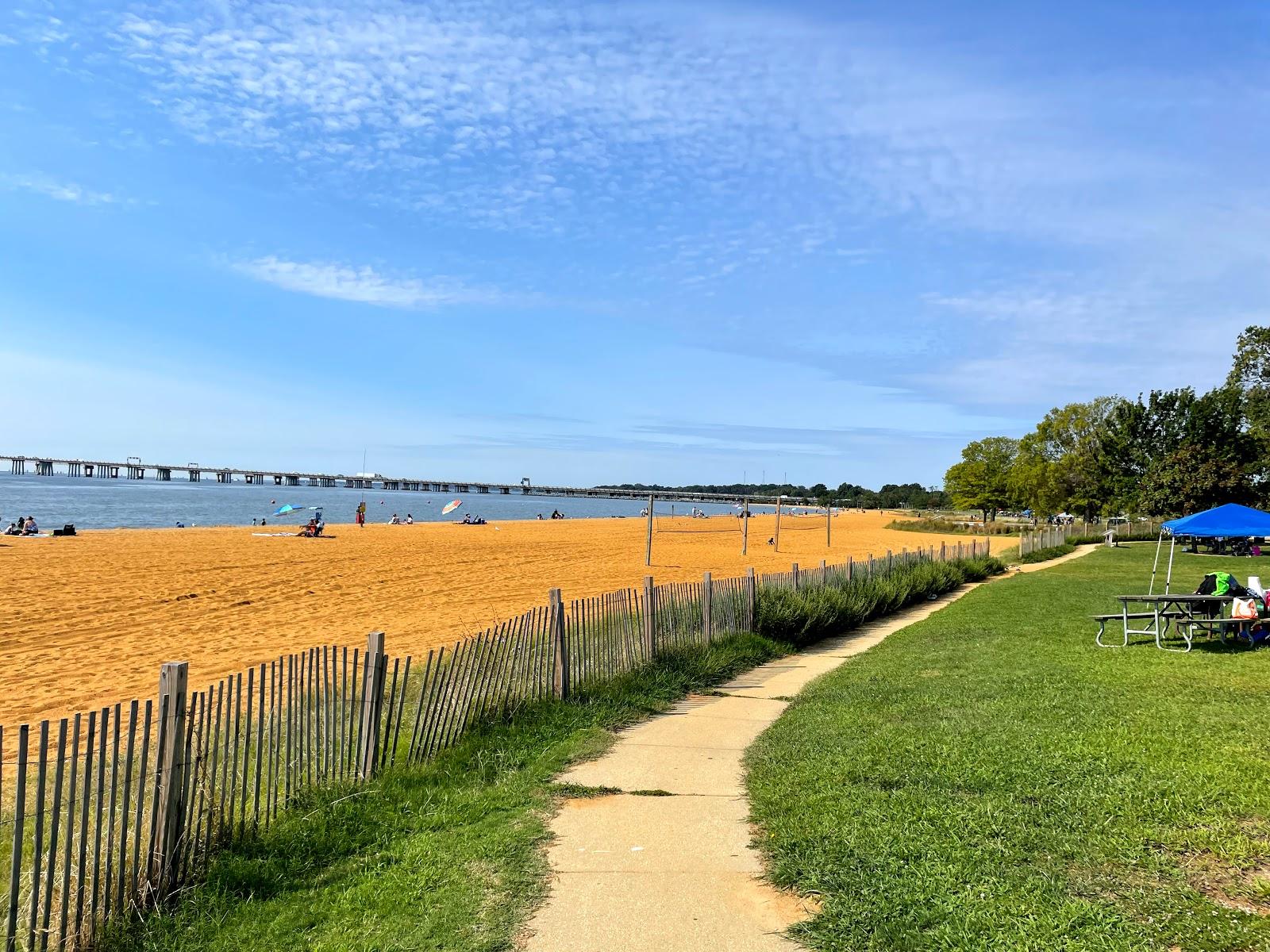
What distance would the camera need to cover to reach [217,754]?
5.00 m

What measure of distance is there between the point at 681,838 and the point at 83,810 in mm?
3217

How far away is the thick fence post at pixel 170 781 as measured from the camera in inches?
179

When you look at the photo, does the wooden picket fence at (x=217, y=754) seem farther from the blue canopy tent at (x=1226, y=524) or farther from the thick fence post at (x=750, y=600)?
the blue canopy tent at (x=1226, y=524)

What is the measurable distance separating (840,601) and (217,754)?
12097 mm

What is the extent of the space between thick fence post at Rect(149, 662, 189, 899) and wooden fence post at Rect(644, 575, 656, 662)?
6.10m

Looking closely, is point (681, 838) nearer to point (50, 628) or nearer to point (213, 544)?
point (50, 628)

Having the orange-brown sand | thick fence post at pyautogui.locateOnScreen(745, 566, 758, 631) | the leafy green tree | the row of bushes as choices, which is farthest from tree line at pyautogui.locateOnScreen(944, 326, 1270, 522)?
thick fence post at pyautogui.locateOnScreen(745, 566, 758, 631)

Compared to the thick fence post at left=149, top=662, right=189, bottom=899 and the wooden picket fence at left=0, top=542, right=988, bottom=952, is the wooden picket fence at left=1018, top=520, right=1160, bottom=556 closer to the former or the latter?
the wooden picket fence at left=0, top=542, right=988, bottom=952

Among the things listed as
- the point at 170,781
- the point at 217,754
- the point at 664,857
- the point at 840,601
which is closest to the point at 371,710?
the point at 217,754

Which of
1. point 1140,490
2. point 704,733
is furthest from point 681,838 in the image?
point 1140,490

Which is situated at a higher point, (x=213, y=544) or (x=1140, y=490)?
(x=1140, y=490)

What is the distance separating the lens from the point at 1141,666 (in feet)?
33.7

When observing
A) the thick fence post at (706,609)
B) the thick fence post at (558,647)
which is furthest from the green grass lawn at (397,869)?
Result: the thick fence post at (706,609)

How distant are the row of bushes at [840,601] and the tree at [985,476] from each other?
5449cm
